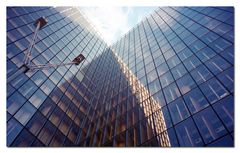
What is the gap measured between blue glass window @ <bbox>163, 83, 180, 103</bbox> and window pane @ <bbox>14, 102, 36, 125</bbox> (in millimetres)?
14611

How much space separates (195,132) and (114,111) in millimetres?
13584

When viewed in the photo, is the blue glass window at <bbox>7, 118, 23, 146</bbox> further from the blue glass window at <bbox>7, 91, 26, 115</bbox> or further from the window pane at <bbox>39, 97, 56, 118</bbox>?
the window pane at <bbox>39, 97, 56, 118</bbox>

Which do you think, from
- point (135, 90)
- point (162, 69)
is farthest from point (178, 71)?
point (135, 90)

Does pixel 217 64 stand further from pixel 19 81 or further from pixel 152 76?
pixel 19 81

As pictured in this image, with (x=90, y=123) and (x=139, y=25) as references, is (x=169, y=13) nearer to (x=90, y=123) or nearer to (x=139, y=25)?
(x=139, y=25)

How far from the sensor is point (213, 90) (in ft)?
62.7

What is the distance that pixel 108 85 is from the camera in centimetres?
3806

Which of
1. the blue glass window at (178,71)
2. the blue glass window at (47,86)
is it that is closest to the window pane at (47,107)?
the blue glass window at (47,86)

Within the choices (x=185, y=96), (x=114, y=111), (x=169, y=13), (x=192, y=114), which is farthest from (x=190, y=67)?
(x=169, y=13)

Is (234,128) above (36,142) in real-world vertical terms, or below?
below

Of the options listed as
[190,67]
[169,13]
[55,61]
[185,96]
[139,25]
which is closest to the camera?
[185,96]

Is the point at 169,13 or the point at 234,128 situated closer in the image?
the point at 234,128

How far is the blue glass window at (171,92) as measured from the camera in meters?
22.3

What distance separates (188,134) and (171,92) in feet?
21.4
